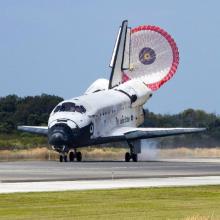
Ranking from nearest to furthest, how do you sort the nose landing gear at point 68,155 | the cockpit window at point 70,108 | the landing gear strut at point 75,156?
the nose landing gear at point 68,155 < the cockpit window at point 70,108 < the landing gear strut at point 75,156

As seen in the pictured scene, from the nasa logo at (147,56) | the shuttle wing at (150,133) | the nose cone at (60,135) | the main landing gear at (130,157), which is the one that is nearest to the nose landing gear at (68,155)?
the nose cone at (60,135)

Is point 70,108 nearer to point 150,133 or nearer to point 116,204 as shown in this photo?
point 150,133

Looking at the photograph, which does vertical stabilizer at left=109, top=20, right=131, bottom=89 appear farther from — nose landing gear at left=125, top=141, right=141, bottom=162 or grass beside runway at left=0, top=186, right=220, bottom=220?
grass beside runway at left=0, top=186, right=220, bottom=220

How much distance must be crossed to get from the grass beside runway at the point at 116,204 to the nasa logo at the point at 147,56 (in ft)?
166

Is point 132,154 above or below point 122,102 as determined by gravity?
below

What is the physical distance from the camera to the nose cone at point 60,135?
2712 inches

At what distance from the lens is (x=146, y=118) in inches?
4700

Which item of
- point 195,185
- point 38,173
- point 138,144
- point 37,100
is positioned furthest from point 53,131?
point 37,100

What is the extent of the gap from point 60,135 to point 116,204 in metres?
38.9

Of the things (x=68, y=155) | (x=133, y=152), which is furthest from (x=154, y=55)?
(x=68, y=155)

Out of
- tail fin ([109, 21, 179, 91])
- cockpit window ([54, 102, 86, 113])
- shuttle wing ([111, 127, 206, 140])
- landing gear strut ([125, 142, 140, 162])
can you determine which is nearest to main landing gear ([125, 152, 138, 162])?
landing gear strut ([125, 142, 140, 162])

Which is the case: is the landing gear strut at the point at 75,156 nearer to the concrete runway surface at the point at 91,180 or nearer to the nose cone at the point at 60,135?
the nose cone at the point at 60,135

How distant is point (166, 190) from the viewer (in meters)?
35.9

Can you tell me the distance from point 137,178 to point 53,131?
25.6 m
